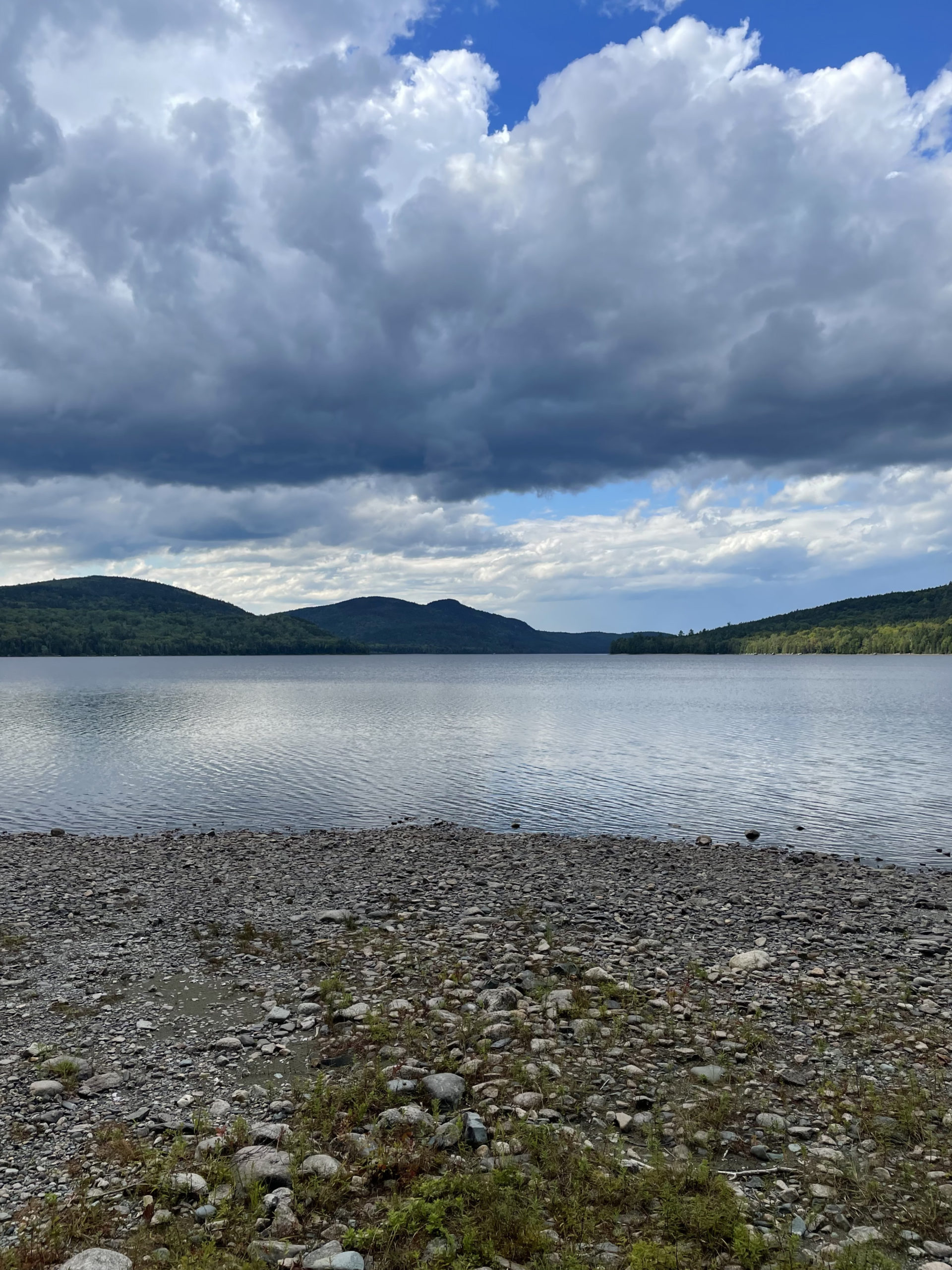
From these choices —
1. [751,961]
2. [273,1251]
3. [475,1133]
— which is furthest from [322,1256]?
[751,961]

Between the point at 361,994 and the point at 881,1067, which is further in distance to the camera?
the point at 361,994

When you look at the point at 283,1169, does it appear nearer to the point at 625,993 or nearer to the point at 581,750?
the point at 625,993

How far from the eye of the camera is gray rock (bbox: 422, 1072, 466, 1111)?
11305 mm

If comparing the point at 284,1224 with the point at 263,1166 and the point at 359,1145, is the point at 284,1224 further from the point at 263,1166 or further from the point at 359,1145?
the point at 359,1145

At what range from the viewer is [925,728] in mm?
76250

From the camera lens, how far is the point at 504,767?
181 feet

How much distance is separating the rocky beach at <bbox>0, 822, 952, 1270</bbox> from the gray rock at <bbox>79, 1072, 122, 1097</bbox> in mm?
43

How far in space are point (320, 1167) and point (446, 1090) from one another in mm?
2474

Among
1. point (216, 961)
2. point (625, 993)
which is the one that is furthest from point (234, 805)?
point (625, 993)

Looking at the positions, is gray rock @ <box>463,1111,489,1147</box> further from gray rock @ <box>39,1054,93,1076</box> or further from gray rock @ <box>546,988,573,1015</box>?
gray rock @ <box>39,1054,93,1076</box>

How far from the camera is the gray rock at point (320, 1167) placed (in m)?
9.48

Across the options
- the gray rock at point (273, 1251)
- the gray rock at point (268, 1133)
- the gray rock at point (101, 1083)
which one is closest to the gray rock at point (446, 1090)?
the gray rock at point (268, 1133)

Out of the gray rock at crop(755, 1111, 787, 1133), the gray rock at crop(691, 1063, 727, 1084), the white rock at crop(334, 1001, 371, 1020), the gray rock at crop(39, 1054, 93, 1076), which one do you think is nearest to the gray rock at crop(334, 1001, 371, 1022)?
the white rock at crop(334, 1001, 371, 1020)

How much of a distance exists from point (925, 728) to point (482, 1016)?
77453 millimetres
